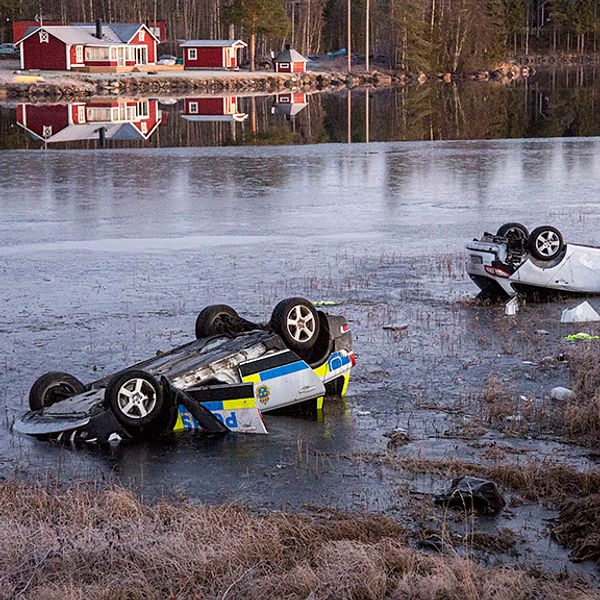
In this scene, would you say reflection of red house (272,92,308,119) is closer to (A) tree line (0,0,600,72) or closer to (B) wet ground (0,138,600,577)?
(A) tree line (0,0,600,72)

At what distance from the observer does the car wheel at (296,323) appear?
1133 cm

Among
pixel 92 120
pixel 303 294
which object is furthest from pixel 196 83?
pixel 303 294

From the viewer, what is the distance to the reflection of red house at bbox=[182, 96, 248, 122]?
192 feet

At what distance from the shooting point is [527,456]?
32.4ft

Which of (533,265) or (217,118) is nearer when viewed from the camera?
(533,265)

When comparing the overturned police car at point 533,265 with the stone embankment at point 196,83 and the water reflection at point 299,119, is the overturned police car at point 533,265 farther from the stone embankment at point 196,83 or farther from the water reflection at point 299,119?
the stone embankment at point 196,83

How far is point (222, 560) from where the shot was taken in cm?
715

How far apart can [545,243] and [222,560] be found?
9.88 m

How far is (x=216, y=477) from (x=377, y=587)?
3106mm

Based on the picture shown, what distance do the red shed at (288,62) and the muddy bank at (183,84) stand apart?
6.40 ft

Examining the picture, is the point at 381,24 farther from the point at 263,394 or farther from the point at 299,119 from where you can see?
the point at 263,394

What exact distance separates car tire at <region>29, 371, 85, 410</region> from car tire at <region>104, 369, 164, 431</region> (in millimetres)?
872

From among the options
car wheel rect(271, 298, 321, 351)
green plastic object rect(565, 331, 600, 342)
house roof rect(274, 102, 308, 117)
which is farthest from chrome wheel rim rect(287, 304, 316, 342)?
house roof rect(274, 102, 308, 117)

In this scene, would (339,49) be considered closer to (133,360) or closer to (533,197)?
(533,197)
